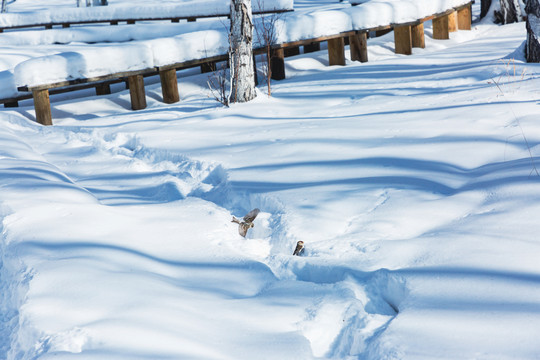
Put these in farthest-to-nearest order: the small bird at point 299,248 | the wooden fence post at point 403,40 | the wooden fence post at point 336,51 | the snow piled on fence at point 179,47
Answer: the wooden fence post at point 403,40
the wooden fence post at point 336,51
the snow piled on fence at point 179,47
the small bird at point 299,248

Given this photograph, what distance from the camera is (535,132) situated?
405 cm

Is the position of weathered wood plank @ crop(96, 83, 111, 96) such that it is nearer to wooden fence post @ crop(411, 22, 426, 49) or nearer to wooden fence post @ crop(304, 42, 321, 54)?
wooden fence post @ crop(304, 42, 321, 54)

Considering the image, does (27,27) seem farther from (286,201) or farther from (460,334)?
(460,334)

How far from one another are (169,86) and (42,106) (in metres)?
1.80

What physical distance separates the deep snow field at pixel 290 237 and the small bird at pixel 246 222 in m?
0.06

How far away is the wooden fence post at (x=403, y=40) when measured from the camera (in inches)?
405

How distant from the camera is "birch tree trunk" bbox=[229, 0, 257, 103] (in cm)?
704

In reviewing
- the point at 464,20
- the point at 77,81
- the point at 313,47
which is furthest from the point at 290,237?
the point at 464,20

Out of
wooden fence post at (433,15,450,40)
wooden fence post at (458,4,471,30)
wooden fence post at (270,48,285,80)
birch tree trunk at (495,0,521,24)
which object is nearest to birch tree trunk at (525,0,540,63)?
wooden fence post at (270,48,285,80)

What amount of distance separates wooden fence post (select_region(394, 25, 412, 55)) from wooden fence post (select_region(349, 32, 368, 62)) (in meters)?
0.96

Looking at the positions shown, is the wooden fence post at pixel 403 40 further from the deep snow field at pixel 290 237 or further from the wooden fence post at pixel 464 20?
the deep snow field at pixel 290 237

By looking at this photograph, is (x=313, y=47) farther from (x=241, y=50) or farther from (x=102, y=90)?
(x=241, y=50)

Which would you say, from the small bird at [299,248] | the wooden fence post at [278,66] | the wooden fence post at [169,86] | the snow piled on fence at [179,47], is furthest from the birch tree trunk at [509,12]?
the small bird at [299,248]

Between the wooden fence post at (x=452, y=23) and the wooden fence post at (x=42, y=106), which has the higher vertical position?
the wooden fence post at (x=452, y=23)
